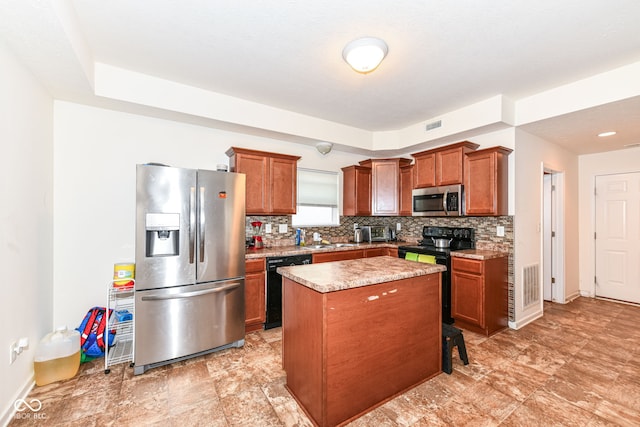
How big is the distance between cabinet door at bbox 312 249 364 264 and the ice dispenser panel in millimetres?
1675

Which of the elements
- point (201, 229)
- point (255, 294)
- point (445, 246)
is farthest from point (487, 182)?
point (201, 229)

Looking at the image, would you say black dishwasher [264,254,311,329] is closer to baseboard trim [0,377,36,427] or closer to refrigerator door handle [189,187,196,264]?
refrigerator door handle [189,187,196,264]

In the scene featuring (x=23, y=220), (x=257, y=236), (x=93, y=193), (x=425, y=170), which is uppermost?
(x=425, y=170)

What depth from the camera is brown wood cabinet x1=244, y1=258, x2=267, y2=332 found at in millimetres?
3230

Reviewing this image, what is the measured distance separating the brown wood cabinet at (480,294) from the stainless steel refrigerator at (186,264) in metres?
2.55

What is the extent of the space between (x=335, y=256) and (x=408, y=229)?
1.73 meters

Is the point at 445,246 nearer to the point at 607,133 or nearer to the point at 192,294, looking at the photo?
the point at 607,133

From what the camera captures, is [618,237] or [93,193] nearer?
[93,193]

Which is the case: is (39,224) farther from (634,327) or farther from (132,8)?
(634,327)

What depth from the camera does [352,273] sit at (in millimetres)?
2006

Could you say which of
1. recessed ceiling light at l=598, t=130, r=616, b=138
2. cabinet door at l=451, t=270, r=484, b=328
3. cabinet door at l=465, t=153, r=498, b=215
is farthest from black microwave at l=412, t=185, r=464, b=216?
recessed ceiling light at l=598, t=130, r=616, b=138

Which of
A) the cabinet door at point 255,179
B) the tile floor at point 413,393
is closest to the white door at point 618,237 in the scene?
the tile floor at point 413,393

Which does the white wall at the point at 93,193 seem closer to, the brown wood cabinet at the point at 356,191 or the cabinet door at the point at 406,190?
the brown wood cabinet at the point at 356,191

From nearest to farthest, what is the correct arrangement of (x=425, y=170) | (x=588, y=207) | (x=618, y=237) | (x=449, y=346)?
(x=449, y=346)
(x=425, y=170)
(x=618, y=237)
(x=588, y=207)
